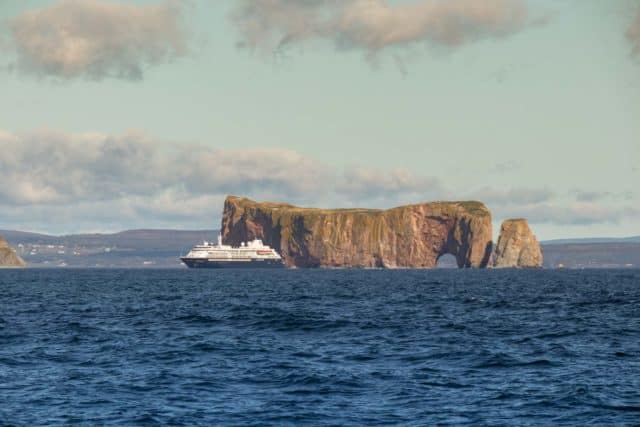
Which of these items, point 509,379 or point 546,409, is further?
point 509,379

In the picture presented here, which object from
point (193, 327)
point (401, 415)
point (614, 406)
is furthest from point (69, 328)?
point (614, 406)

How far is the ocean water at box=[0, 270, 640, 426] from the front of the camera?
1336 inches

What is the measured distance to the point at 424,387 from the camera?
39.2m

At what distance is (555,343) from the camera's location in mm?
54844

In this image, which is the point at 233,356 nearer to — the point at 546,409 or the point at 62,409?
the point at 62,409

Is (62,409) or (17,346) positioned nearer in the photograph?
(62,409)

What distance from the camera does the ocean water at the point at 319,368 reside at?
3394 cm

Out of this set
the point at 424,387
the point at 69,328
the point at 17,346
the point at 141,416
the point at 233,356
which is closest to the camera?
the point at 141,416

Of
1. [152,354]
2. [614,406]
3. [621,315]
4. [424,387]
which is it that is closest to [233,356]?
[152,354]

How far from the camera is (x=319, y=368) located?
44.5 metres

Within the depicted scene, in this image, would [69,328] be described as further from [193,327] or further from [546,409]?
[546,409]

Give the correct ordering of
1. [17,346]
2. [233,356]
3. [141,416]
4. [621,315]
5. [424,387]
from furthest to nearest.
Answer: [621,315] < [17,346] < [233,356] < [424,387] < [141,416]

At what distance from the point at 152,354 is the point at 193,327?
16134mm

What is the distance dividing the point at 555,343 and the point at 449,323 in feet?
46.5
